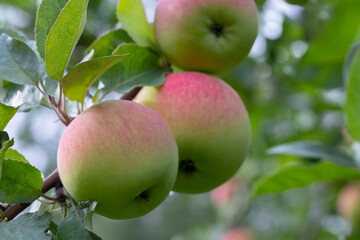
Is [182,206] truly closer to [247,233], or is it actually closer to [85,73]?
[247,233]

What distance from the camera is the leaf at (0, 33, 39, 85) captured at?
Result: 876mm

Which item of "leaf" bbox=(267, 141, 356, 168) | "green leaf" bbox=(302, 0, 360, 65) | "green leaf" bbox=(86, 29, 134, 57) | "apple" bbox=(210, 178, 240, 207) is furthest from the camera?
"apple" bbox=(210, 178, 240, 207)

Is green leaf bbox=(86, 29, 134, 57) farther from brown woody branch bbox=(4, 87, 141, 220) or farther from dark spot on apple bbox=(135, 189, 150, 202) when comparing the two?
dark spot on apple bbox=(135, 189, 150, 202)

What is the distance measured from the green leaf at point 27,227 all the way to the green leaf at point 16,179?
5 centimetres

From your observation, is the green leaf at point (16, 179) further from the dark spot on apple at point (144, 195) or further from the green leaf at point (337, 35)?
the green leaf at point (337, 35)

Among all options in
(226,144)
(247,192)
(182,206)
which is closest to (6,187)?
(226,144)

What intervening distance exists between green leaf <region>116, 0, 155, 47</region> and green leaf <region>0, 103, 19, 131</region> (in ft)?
1.07

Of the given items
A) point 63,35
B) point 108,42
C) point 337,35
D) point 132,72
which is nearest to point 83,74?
point 63,35

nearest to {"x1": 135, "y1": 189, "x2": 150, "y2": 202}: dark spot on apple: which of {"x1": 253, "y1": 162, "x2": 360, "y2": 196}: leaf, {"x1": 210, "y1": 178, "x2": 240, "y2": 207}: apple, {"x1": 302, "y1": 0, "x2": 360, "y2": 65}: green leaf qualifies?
{"x1": 253, "y1": 162, "x2": 360, "y2": 196}: leaf

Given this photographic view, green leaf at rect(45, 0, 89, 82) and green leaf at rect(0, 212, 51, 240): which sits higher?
green leaf at rect(45, 0, 89, 82)

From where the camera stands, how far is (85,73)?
83cm

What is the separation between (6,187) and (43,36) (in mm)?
271

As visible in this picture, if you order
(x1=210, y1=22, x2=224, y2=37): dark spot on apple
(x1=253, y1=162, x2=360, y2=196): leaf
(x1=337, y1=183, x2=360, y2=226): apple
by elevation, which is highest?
(x1=210, y1=22, x2=224, y2=37): dark spot on apple

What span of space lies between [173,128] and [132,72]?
0.53ft
